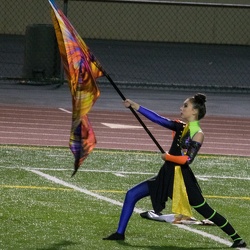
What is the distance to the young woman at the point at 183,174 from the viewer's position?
9.48m

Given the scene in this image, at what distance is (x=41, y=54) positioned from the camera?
77.3 ft

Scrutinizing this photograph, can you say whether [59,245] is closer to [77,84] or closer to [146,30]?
[77,84]

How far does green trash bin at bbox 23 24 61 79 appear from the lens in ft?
76.9

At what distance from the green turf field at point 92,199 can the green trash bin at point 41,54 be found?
25.2 feet

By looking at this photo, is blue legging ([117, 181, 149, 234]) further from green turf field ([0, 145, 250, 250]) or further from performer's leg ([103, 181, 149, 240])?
green turf field ([0, 145, 250, 250])

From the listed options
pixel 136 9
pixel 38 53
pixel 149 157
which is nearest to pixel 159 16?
pixel 136 9

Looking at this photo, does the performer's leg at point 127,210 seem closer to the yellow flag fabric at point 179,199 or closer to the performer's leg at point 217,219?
the yellow flag fabric at point 179,199

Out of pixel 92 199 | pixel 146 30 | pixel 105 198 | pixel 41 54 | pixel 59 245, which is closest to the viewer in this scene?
pixel 59 245

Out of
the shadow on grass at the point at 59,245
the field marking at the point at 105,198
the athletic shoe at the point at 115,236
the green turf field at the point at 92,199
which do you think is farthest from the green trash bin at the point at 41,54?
the shadow on grass at the point at 59,245

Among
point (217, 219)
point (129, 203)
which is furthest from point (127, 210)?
point (217, 219)

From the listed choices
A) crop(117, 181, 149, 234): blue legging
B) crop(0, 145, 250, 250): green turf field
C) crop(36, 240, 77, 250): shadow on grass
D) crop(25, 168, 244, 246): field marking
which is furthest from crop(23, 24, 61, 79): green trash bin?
crop(36, 240, 77, 250): shadow on grass

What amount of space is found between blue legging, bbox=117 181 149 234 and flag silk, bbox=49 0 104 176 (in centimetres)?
54

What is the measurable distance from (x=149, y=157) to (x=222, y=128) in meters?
3.69

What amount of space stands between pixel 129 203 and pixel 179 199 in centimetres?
45
